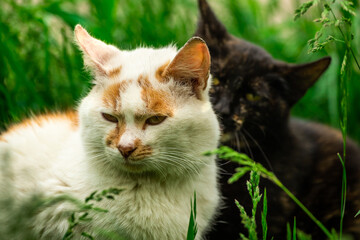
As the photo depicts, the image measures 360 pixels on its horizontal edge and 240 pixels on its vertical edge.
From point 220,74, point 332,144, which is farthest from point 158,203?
point 332,144

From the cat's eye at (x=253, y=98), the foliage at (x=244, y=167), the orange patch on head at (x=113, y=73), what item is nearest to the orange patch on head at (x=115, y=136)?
the orange patch on head at (x=113, y=73)

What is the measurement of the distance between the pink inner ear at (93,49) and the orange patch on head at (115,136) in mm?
270

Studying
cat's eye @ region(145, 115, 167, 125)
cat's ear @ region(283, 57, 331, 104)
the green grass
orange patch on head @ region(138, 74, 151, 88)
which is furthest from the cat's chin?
cat's ear @ region(283, 57, 331, 104)

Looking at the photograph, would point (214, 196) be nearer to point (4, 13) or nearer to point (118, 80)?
point (118, 80)

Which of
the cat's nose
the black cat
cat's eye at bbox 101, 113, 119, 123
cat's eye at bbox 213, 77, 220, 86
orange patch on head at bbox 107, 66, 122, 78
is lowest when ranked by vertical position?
the black cat

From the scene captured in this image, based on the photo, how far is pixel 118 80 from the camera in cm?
168

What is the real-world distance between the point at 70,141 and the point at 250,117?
984 mm

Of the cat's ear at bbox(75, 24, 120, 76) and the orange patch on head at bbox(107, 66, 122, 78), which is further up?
the cat's ear at bbox(75, 24, 120, 76)

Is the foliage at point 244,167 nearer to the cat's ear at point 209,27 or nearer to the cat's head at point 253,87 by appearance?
the cat's head at point 253,87

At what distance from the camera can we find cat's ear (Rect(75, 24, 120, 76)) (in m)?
1.70

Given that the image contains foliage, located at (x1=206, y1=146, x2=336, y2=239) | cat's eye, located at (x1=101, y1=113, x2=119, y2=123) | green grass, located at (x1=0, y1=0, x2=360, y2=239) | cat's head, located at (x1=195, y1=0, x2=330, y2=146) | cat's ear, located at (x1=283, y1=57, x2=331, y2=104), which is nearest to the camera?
foliage, located at (x1=206, y1=146, x2=336, y2=239)

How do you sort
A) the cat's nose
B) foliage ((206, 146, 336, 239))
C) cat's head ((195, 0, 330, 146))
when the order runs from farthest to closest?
cat's head ((195, 0, 330, 146)) → the cat's nose → foliage ((206, 146, 336, 239))

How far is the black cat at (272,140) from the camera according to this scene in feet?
7.85

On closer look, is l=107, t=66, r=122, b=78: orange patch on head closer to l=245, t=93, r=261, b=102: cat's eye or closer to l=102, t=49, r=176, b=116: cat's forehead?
l=102, t=49, r=176, b=116: cat's forehead
